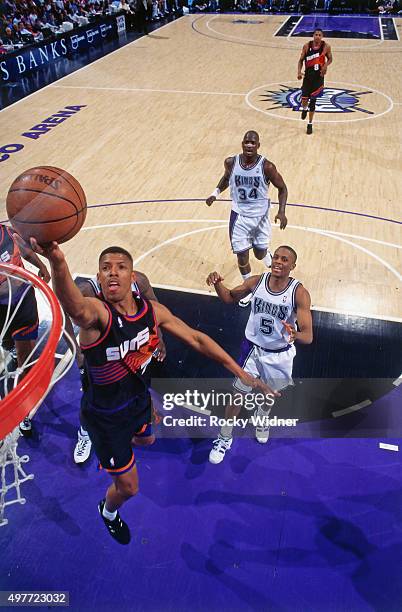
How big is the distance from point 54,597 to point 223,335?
2.87m

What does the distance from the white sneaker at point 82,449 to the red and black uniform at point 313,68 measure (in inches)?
335

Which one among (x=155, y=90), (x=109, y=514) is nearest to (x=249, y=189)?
(x=109, y=514)

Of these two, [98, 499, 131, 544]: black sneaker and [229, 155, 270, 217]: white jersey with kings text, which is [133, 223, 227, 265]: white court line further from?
[98, 499, 131, 544]: black sneaker

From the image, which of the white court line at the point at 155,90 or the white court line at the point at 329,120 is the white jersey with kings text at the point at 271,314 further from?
the white court line at the point at 155,90

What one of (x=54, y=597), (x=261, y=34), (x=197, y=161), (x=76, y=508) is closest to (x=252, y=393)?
(x=76, y=508)

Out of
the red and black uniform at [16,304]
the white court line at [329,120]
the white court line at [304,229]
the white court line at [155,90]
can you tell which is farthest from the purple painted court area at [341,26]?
the red and black uniform at [16,304]

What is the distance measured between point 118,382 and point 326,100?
1136cm

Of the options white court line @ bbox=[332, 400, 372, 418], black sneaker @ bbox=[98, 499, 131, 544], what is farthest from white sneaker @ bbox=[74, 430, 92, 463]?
white court line @ bbox=[332, 400, 372, 418]

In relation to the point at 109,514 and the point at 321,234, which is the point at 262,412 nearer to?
the point at 109,514

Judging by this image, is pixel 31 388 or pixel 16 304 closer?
pixel 31 388

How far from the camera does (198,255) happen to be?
6.90 metres

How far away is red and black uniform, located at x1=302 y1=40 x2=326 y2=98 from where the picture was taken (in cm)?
992

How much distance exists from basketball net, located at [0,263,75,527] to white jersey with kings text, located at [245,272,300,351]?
139 cm

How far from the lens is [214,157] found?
31.8ft
